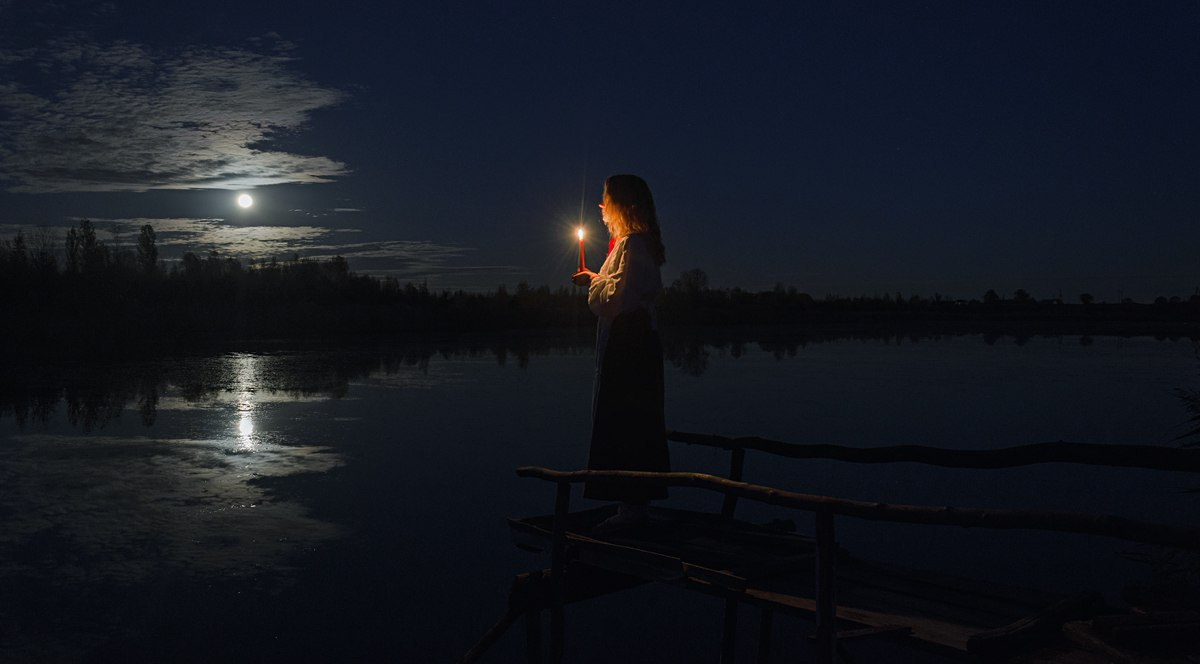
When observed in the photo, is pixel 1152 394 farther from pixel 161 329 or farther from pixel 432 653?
pixel 161 329

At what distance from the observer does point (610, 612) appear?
328 inches

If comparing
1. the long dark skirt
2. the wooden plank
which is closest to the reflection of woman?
the long dark skirt

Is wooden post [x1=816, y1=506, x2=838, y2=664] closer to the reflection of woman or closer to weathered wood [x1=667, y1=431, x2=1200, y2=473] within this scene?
weathered wood [x1=667, y1=431, x2=1200, y2=473]

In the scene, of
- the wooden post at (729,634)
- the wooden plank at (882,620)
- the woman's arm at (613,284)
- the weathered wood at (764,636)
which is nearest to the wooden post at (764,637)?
the weathered wood at (764,636)

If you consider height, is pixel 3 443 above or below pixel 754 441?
below

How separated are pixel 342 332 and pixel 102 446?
4289 centimetres

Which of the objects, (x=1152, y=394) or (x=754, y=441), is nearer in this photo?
(x=754, y=441)

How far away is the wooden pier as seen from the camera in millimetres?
3227

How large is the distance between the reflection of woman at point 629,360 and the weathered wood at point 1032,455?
3.79 ft

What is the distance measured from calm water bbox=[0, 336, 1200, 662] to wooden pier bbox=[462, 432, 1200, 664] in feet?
6.88

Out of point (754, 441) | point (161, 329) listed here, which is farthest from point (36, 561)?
point (161, 329)

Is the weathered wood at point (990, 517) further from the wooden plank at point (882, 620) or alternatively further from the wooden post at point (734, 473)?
the wooden post at point (734, 473)

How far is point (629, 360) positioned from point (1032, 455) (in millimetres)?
2195

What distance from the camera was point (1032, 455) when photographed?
4492 mm
